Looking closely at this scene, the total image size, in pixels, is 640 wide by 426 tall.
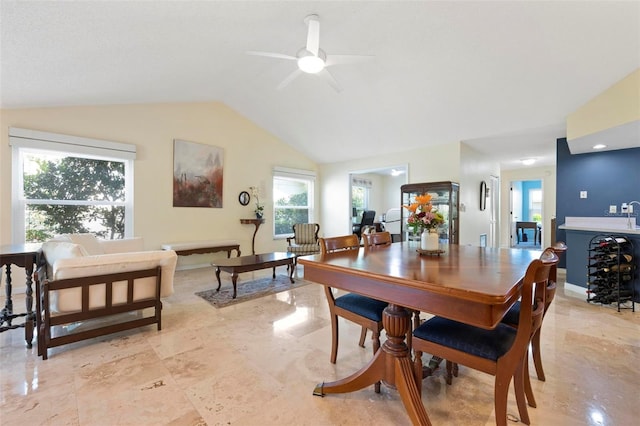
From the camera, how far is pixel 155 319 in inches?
100

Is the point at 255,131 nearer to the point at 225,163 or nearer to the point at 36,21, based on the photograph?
the point at 225,163

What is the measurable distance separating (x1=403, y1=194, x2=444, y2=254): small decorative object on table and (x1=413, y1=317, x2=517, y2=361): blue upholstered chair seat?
56 cm

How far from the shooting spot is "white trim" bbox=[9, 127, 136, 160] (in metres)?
3.63

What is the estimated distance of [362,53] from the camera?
3236 millimetres

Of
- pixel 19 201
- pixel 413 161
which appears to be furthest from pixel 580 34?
pixel 19 201

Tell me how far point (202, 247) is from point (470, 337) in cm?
452

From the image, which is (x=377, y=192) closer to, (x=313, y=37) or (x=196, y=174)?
(x=196, y=174)

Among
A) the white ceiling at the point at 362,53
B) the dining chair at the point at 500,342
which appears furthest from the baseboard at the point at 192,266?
the dining chair at the point at 500,342

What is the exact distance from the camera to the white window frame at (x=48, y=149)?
3.64 m

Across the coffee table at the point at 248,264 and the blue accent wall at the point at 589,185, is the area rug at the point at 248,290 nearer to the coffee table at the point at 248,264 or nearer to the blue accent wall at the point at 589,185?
the coffee table at the point at 248,264

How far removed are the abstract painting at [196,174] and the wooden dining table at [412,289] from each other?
417cm

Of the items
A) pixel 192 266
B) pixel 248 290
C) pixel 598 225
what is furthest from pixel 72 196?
pixel 598 225

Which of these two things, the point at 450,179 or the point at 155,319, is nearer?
the point at 155,319

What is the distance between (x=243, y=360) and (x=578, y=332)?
2944mm
